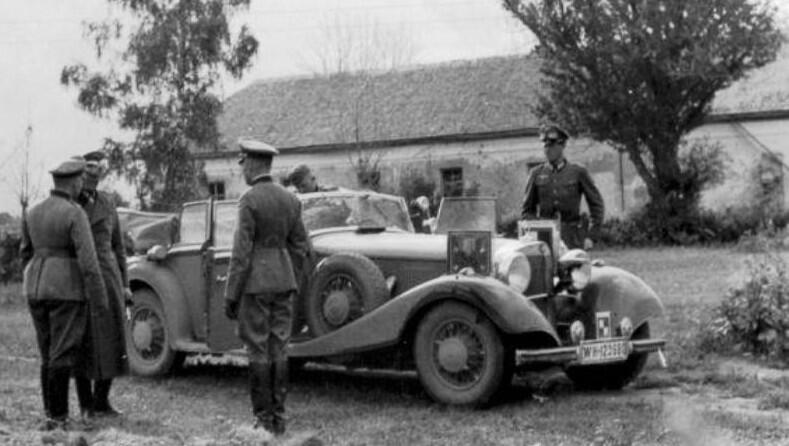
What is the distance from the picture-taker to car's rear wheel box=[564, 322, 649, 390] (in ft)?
31.1

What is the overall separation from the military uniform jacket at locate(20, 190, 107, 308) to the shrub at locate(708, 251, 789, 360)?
18.4ft

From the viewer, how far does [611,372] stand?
952 centimetres

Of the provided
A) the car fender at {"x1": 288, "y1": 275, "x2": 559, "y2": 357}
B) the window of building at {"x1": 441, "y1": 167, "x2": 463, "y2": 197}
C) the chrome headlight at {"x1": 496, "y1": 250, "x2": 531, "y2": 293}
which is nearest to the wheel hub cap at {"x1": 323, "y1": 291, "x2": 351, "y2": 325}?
the car fender at {"x1": 288, "y1": 275, "x2": 559, "y2": 357}

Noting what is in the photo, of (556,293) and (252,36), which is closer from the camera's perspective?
(556,293)

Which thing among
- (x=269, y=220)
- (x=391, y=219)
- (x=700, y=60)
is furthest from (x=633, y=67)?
(x=269, y=220)

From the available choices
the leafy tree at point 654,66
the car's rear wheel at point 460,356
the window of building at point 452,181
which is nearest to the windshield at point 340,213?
the car's rear wheel at point 460,356

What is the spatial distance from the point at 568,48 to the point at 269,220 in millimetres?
27988

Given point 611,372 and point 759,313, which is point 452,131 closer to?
point 759,313

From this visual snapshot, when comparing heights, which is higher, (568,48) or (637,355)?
(568,48)

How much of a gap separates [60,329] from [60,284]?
284 millimetres

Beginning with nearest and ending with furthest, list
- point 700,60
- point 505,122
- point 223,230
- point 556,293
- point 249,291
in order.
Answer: point 249,291, point 556,293, point 223,230, point 700,60, point 505,122

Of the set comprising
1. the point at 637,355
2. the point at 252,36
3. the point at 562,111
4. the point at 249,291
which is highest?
the point at 252,36

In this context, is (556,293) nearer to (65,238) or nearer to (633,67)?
(65,238)

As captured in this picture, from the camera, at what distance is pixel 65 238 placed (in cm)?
796
